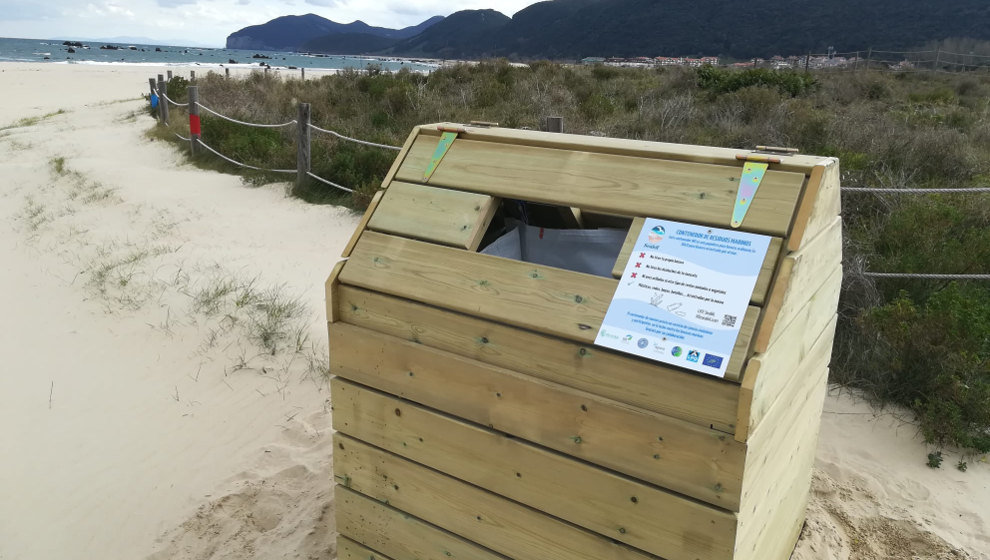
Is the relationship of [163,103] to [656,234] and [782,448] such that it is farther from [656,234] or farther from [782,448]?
[782,448]

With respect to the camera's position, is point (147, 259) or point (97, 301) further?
point (147, 259)

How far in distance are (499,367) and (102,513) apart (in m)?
2.41

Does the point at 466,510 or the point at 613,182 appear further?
the point at 466,510

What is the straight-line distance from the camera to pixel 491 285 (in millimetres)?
2025

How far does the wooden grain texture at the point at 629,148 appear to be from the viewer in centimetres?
190

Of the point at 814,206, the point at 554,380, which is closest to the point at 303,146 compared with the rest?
the point at 554,380

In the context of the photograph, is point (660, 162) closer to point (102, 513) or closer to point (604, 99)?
point (102, 513)

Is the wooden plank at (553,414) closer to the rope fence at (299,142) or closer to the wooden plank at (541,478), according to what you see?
the wooden plank at (541,478)

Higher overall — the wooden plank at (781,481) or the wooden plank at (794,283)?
the wooden plank at (794,283)

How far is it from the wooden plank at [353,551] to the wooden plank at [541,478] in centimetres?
44

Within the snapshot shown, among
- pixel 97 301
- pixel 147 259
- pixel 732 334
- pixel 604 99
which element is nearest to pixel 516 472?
pixel 732 334

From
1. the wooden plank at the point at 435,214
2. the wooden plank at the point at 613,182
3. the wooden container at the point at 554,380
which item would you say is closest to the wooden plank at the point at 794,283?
the wooden container at the point at 554,380

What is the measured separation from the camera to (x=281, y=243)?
6.77 m

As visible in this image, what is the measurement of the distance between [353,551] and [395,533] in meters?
0.26
